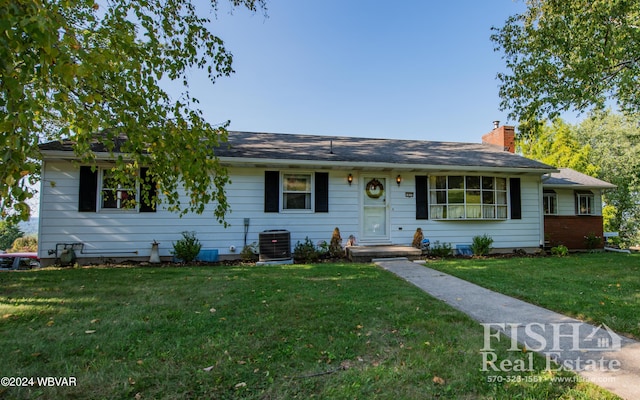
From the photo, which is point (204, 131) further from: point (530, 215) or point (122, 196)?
point (530, 215)

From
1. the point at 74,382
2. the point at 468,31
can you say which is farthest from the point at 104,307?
the point at 468,31

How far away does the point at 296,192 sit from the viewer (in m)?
8.99

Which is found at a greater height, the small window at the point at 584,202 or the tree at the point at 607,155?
the tree at the point at 607,155

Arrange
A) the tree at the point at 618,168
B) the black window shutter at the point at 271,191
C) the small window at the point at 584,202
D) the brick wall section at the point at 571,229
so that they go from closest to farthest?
the black window shutter at the point at 271,191 → the brick wall section at the point at 571,229 → the small window at the point at 584,202 → the tree at the point at 618,168

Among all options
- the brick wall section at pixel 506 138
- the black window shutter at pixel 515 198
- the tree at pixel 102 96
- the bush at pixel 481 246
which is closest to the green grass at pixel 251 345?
the tree at pixel 102 96

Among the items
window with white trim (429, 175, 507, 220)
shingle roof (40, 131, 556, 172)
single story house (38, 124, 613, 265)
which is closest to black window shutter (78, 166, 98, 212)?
single story house (38, 124, 613, 265)

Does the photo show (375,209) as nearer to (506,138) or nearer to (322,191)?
(322,191)

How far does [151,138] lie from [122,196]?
681 cm

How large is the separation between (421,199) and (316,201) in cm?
327

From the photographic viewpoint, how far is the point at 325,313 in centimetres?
377

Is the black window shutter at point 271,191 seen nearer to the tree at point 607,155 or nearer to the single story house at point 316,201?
the single story house at point 316,201

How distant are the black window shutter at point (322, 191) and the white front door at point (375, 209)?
3.78 ft

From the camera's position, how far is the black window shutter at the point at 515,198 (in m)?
9.96

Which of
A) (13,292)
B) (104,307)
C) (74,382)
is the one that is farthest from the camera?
(13,292)
